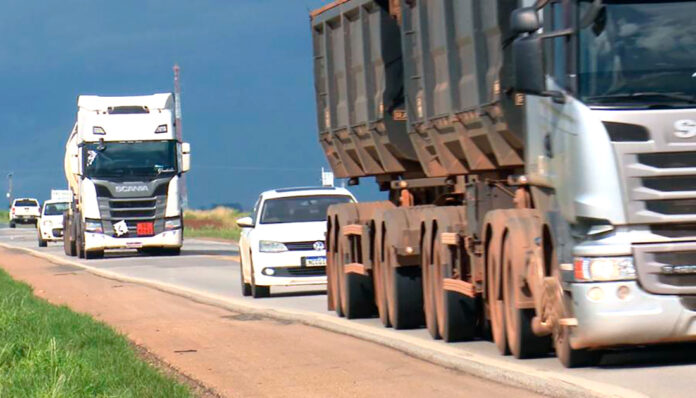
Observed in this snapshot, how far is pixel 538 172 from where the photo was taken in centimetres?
1246

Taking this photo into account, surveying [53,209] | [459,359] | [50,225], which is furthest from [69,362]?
[53,209]

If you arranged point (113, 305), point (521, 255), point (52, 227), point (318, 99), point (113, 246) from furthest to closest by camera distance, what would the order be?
point (52, 227), point (113, 246), point (113, 305), point (318, 99), point (521, 255)

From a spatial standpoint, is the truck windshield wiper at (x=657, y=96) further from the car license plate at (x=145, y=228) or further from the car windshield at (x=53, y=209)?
the car windshield at (x=53, y=209)

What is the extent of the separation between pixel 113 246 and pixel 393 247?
85.8 feet

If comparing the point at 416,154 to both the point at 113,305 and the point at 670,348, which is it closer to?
the point at 670,348

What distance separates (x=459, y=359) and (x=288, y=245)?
36.5 ft

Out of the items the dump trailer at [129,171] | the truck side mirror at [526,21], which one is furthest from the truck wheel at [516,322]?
the dump trailer at [129,171]

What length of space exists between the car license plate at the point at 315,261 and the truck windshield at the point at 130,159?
664 inches

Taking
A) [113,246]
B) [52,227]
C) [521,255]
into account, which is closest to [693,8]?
[521,255]

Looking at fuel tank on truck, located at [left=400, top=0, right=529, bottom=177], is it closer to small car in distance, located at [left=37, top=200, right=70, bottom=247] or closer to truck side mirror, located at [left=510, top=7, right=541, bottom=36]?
truck side mirror, located at [left=510, top=7, right=541, bottom=36]

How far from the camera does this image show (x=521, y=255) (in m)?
12.5

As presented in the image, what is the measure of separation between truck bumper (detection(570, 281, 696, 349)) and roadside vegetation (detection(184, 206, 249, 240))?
6189 cm

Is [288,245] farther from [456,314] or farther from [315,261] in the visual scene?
[456,314]

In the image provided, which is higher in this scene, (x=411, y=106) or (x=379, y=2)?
(x=379, y=2)
